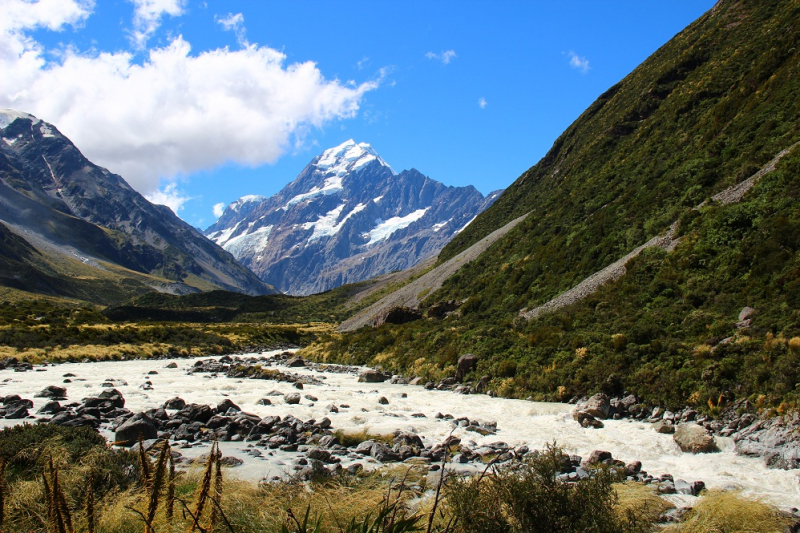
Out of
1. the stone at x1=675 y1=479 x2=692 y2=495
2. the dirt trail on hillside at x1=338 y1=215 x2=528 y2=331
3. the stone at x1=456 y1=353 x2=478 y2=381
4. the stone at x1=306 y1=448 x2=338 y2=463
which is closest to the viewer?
the stone at x1=675 y1=479 x2=692 y2=495

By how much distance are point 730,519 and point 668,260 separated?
24514 mm

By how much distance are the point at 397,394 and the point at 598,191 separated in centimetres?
3835

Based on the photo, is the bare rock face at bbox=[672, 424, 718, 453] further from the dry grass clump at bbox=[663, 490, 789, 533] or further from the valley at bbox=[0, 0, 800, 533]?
the dry grass clump at bbox=[663, 490, 789, 533]

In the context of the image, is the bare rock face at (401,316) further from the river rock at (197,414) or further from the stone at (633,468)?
the stone at (633,468)

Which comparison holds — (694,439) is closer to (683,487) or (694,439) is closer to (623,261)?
(683,487)

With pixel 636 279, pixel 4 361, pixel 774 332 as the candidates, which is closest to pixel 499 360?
pixel 636 279

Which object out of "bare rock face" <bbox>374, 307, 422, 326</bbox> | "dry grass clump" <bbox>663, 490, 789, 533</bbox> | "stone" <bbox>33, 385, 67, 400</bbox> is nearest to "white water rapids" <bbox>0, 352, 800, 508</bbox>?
"stone" <bbox>33, 385, 67, 400</bbox>

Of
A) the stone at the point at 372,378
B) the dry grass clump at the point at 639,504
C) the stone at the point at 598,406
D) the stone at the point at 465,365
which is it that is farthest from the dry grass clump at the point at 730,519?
the stone at the point at 372,378

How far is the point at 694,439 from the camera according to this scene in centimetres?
1442

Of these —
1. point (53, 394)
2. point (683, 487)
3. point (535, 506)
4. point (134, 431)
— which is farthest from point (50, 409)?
point (683, 487)

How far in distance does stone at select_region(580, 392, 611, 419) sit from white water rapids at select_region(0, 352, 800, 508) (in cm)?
81

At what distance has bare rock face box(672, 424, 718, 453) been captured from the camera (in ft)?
46.4

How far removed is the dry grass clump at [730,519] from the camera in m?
6.95

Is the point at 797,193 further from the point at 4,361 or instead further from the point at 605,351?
the point at 4,361
